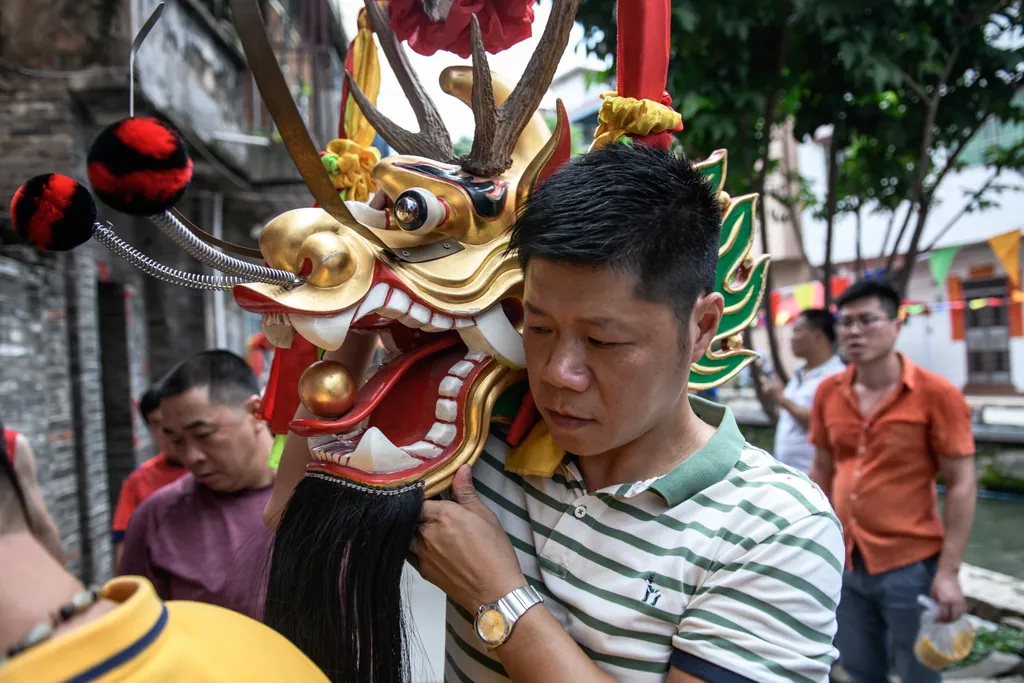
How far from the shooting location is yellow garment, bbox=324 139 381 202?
1467mm

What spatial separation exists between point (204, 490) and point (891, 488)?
260 cm

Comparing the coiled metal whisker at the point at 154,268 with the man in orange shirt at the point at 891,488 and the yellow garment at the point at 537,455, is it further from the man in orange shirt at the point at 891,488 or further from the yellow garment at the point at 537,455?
the man in orange shirt at the point at 891,488

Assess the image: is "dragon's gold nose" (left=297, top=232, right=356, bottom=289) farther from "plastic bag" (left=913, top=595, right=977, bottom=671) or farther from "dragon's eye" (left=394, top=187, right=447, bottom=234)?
"plastic bag" (left=913, top=595, right=977, bottom=671)

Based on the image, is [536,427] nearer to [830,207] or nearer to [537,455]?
[537,455]

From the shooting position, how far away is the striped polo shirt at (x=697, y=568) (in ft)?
3.07

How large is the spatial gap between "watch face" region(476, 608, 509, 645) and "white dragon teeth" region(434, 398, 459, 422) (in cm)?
29

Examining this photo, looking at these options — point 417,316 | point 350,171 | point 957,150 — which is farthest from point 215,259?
point 957,150

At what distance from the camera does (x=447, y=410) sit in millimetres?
1138

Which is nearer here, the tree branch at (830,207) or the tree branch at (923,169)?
the tree branch at (923,169)

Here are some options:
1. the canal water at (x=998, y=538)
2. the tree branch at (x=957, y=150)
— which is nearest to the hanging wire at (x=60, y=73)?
the tree branch at (x=957, y=150)

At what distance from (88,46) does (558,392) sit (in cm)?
478

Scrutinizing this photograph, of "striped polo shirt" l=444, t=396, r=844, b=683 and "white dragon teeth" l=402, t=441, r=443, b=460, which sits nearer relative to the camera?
"striped polo shirt" l=444, t=396, r=844, b=683

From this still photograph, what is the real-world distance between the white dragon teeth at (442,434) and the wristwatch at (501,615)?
25cm

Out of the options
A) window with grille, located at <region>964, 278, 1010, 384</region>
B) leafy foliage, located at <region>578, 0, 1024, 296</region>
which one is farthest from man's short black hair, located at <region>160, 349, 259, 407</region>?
window with grille, located at <region>964, 278, 1010, 384</region>
